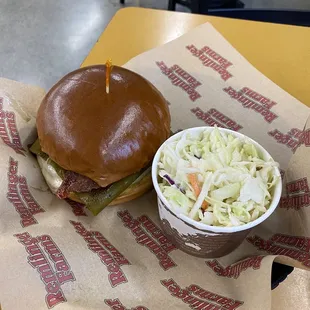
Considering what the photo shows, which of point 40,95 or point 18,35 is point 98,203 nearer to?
point 40,95

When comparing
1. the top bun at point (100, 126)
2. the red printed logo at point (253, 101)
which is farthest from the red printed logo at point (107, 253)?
the red printed logo at point (253, 101)

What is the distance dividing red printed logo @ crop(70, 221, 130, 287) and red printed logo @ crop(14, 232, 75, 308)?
84 mm

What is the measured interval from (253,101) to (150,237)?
0.55 m

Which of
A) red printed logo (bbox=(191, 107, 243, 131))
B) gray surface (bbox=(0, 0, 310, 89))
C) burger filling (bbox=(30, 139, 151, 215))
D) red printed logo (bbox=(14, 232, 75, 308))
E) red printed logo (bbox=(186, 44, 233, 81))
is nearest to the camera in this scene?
red printed logo (bbox=(14, 232, 75, 308))

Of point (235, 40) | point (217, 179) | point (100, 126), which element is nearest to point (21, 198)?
point (100, 126)

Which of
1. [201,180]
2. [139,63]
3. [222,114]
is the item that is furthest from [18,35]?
[201,180]

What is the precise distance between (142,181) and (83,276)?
0.31 m

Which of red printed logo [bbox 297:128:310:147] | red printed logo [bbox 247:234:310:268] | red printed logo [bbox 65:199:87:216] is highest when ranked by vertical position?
red printed logo [bbox 297:128:310:147]

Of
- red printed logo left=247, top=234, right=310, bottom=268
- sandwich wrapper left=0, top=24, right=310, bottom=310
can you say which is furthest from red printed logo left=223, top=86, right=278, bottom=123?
red printed logo left=247, top=234, right=310, bottom=268

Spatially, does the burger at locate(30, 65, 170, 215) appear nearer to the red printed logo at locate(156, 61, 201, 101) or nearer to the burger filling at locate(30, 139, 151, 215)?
the burger filling at locate(30, 139, 151, 215)

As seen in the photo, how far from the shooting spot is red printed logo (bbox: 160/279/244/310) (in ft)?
2.81

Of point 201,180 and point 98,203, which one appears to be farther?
point 98,203

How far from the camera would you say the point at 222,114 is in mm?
1291

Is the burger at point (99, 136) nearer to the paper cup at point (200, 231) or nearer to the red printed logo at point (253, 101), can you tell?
the paper cup at point (200, 231)
